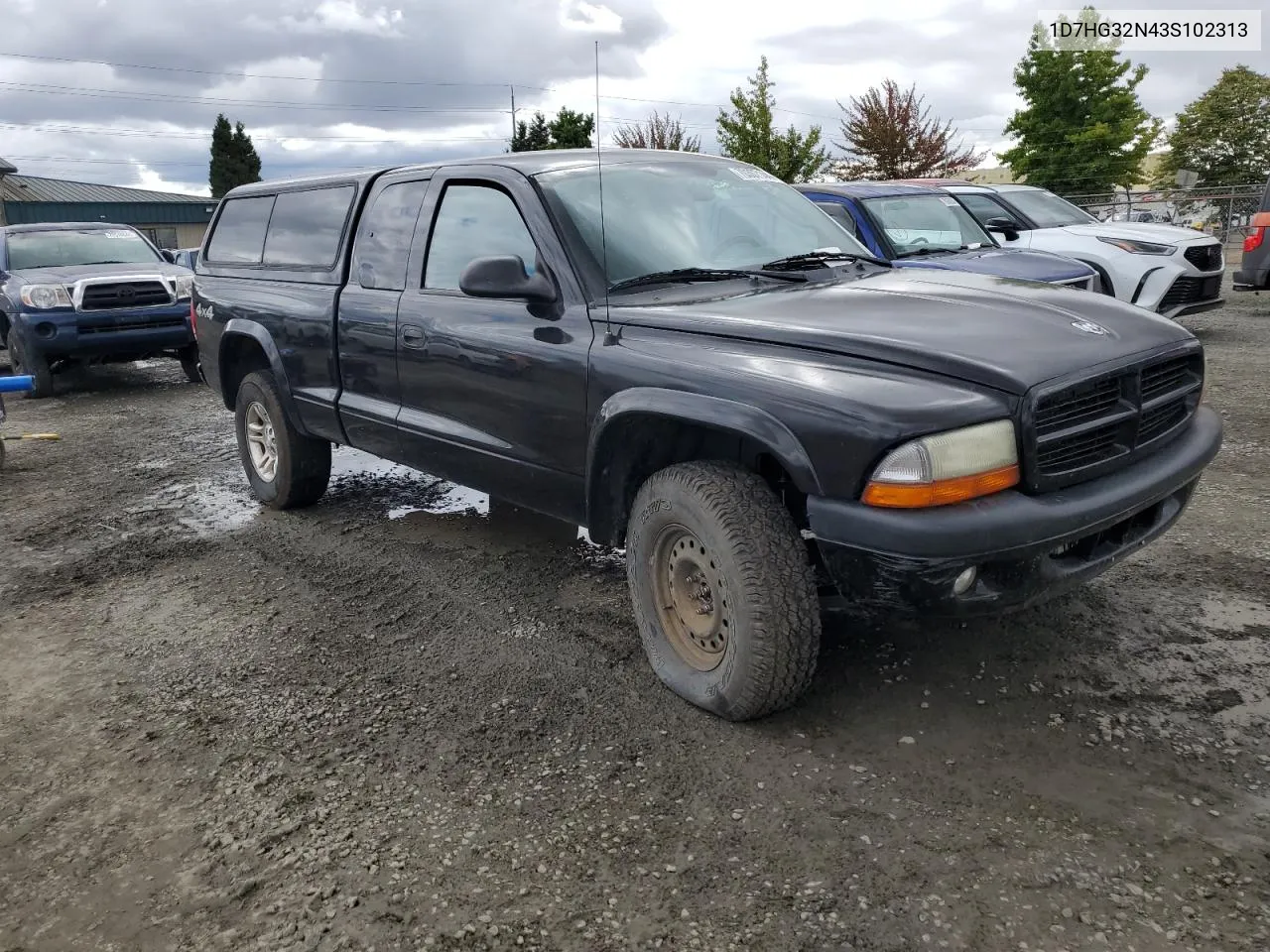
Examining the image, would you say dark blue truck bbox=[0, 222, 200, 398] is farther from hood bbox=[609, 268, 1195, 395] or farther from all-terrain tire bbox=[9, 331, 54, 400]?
hood bbox=[609, 268, 1195, 395]

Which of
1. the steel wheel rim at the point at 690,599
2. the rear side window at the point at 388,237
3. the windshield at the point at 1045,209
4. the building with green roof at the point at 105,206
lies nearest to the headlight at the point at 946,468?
the steel wheel rim at the point at 690,599

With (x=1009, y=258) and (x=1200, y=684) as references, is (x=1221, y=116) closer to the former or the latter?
(x=1009, y=258)

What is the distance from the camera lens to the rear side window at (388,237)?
445cm

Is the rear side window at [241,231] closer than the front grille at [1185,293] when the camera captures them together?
Yes

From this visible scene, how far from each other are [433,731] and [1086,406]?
7.46ft

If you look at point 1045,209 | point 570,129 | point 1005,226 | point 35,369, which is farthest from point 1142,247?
point 570,129

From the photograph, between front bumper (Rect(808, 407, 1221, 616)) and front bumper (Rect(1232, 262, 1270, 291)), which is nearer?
front bumper (Rect(808, 407, 1221, 616))

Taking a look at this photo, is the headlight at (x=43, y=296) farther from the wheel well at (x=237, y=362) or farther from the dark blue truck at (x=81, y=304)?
the wheel well at (x=237, y=362)

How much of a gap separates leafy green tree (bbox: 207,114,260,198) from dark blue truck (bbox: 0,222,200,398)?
66404 mm

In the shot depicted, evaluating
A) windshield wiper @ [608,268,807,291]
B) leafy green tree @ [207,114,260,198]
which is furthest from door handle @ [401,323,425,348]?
leafy green tree @ [207,114,260,198]

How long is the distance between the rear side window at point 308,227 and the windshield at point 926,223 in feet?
16.4

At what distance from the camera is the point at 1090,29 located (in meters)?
35.7

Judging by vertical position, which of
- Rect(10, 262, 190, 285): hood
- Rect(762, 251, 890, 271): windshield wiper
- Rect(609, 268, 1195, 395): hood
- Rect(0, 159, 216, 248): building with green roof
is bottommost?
Rect(609, 268, 1195, 395): hood

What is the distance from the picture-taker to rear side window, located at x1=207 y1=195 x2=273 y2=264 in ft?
18.9
